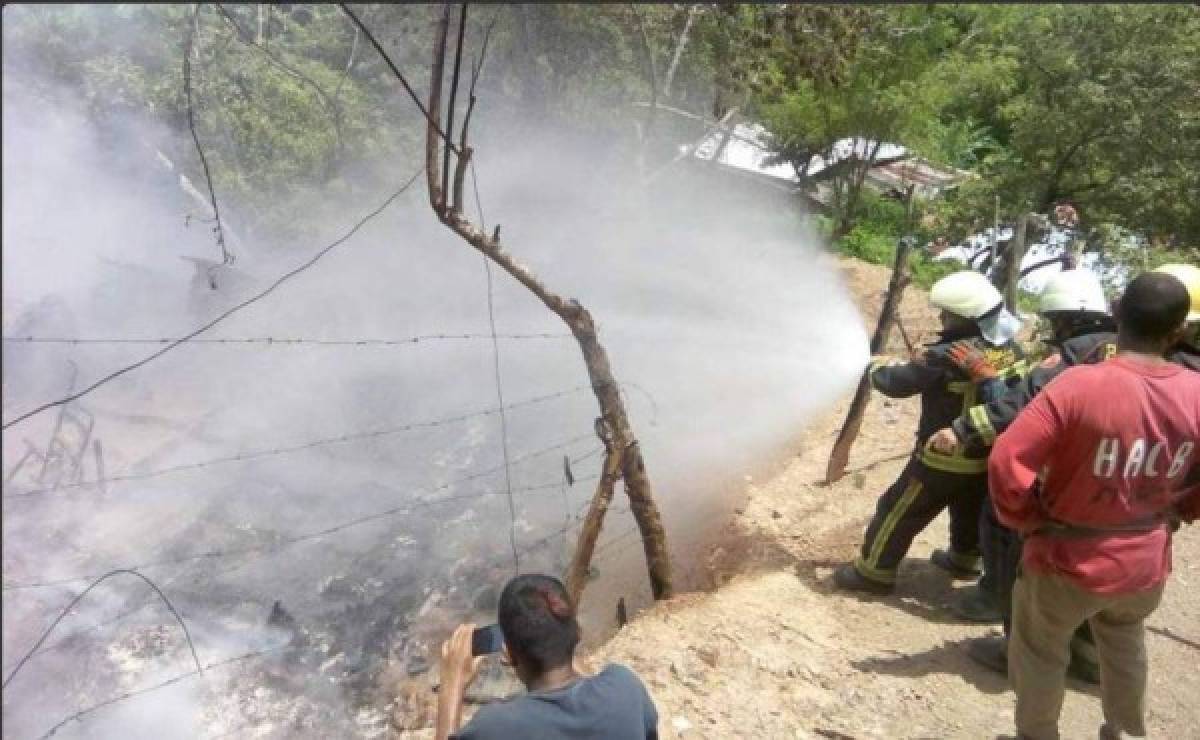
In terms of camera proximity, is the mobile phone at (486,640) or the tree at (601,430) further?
the tree at (601,430)

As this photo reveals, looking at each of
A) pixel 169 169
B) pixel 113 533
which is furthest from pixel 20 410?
pixel 169 169

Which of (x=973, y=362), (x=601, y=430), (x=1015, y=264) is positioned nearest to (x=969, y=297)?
(x=973, y=362)

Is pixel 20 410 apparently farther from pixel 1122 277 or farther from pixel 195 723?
pixel 1122 277

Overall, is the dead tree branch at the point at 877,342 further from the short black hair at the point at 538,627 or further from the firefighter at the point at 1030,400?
the short black hair at the point at 538,627

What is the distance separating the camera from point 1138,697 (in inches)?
127

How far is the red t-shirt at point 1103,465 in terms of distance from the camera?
108 inches

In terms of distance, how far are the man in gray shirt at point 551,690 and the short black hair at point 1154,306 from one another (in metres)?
1.96

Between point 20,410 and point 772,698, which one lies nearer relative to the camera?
point 772,698

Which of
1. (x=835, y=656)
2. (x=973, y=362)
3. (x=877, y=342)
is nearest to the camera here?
(x=973, y=362)

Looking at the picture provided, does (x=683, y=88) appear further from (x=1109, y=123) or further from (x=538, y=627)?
(x=538, y=627)

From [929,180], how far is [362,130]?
12.4m

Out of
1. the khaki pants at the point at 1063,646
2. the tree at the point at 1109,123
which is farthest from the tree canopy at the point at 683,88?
the khaki pants at the point at 1063,646

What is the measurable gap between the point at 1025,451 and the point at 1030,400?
930 millimetres

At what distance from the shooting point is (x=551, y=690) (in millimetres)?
2021
